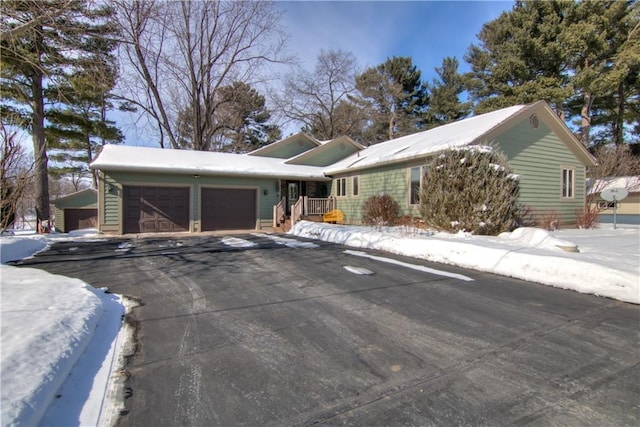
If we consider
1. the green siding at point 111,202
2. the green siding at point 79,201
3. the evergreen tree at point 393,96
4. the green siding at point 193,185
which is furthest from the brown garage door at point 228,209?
the evergreen tree at point 393,96

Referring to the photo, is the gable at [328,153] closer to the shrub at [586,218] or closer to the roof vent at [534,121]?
the roof vent at [534,121]

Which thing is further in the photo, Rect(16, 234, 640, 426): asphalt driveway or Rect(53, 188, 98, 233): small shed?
Rect(53, 188, 98, 233): small shed

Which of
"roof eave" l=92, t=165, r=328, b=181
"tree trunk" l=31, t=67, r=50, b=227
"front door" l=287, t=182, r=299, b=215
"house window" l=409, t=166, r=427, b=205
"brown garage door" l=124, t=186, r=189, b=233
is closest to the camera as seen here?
"house window" l=409, t=166, r=427, b=205

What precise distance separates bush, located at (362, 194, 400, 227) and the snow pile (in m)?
3.08

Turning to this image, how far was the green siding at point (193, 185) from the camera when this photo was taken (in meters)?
13.2

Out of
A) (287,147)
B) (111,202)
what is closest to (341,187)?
(287,147)

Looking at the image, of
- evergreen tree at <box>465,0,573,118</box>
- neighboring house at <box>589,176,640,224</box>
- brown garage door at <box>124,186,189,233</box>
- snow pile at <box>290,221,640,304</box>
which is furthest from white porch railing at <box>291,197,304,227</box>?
evergreen tree at <box>465,0,573,118</box>

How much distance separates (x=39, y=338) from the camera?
265 centimetres

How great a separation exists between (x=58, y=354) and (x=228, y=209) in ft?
43.4

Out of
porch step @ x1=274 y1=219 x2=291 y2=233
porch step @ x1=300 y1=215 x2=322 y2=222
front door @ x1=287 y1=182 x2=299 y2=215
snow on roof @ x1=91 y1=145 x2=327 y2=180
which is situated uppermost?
snow on roof @ x1=91 y1=145 x2=327 y2=180

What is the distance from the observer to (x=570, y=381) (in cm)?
246

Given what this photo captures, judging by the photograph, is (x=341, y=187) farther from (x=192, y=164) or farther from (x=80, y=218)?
(x=80, y=218)

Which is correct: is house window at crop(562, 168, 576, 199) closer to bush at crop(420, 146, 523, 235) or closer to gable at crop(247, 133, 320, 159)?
bush at crop(420, 146, 523, 235)

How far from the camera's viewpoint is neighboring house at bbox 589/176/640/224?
17.6 metres
